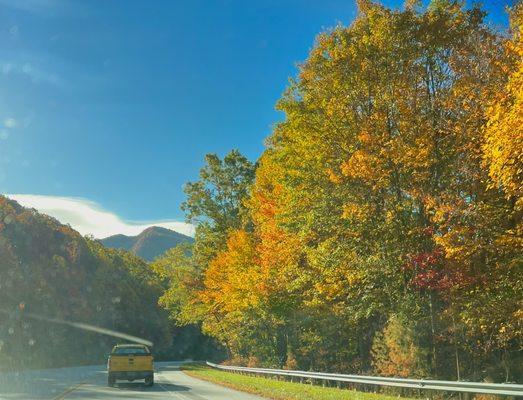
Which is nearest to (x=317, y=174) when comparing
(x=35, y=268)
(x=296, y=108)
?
(x=296, y=108)

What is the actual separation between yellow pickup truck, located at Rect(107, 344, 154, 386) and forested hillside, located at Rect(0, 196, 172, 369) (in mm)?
27208

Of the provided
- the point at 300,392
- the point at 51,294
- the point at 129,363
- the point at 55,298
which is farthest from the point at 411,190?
the point at 55,298

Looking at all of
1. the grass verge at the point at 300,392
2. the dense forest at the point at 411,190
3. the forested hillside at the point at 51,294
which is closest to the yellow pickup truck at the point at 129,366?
the grass verge at the point at 300,392

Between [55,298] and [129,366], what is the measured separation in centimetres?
4613

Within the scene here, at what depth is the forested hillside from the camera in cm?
5906

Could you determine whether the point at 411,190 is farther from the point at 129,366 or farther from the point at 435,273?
the point at 129,366

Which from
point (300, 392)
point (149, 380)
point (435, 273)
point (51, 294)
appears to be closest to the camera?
point (300, 392)

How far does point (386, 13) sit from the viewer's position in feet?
70.1

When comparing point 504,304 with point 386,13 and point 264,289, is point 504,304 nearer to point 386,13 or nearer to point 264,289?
point 386,13

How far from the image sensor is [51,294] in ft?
215

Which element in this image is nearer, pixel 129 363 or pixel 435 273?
pixel 435 273

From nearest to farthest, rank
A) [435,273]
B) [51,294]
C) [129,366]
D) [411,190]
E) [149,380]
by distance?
[435,273] → [411,190] → [129,366] → [149,380] → [51,294]

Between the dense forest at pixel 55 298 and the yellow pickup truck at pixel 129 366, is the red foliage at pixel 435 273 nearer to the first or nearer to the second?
the yellow pickup truck at pixel 129 366

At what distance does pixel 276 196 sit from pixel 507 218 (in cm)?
1367
